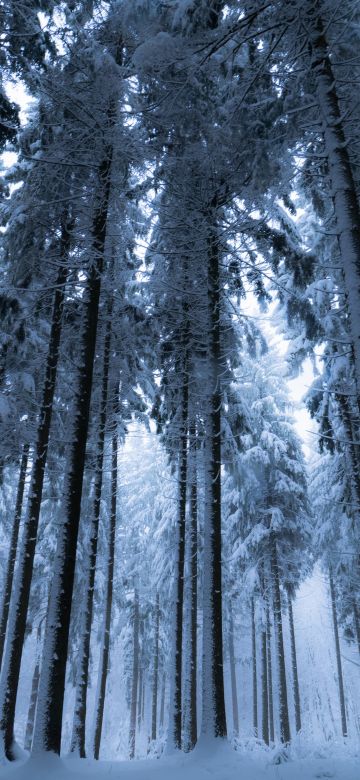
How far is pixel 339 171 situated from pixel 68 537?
675 centimetres

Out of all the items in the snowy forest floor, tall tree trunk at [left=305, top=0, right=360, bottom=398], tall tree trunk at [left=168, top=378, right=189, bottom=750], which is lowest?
the snowy forest floor

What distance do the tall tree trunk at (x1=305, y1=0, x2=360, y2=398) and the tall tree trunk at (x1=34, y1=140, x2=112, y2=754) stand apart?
4.45m

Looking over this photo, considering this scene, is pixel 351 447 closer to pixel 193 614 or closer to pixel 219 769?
pixel 193 614

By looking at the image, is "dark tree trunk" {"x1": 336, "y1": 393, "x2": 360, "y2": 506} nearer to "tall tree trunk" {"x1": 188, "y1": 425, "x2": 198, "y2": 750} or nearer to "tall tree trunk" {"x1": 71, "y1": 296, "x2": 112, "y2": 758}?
"tall tree trunk" {"x1": 188, "y1": 425, "x2": 198, "y2": 750}

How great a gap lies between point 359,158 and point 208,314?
4438 millimetres

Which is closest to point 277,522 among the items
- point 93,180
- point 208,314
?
point 208,314

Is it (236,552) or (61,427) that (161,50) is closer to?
(61,427)

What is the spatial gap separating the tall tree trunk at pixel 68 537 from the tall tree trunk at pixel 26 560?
0.74m

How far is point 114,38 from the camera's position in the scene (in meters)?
10.4

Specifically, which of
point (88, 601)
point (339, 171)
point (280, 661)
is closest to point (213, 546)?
point (88, 601)

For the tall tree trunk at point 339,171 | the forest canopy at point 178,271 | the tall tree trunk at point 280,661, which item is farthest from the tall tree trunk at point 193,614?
the tall tree trunk at point 339,171

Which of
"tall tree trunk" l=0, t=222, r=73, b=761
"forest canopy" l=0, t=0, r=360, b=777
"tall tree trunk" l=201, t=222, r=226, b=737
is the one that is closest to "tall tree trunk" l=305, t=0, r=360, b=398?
"forest canopy" l=0, t=0, r=360, b=777

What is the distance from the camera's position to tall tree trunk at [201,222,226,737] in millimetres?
8055

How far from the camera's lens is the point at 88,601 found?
1216cm
